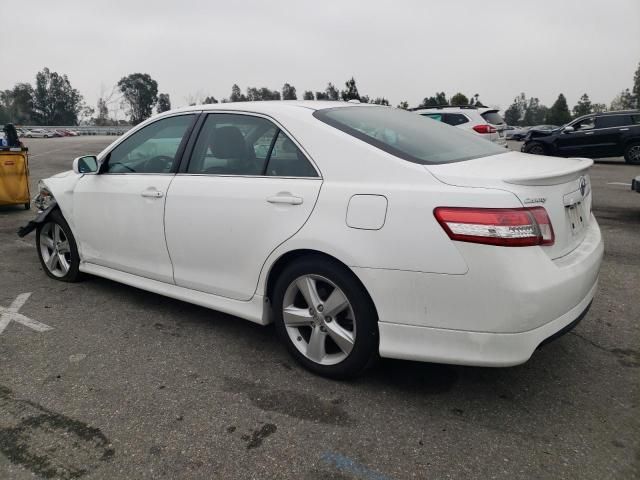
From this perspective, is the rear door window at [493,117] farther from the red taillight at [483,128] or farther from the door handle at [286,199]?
the door handle at [286,199]

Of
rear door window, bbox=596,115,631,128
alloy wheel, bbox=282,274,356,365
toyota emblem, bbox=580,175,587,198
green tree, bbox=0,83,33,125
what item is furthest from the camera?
green tree, bbox=0,83,33,125

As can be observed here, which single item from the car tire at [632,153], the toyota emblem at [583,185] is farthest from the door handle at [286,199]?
the car tire at [632,153]

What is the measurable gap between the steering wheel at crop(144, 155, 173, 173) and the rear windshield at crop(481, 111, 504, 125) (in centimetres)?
1098

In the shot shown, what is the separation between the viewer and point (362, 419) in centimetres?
254

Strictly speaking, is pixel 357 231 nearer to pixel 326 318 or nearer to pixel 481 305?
pixel 326 318

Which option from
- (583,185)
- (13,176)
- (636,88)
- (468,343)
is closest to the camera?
(468,343)

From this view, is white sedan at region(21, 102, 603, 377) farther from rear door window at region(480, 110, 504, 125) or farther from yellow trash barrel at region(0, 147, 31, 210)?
rear door window at region(480, 110, 504, 125)

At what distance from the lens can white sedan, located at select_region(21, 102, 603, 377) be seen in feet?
7.68

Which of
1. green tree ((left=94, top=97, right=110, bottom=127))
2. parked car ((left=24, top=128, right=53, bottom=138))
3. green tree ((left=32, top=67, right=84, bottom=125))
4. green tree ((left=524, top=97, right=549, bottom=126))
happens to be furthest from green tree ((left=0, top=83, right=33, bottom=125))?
green tree ((left=524, top=97, right=549, bottom=126))

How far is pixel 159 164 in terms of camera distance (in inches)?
145

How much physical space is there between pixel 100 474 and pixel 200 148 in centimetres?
206

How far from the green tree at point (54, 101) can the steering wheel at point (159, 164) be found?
4846 inches

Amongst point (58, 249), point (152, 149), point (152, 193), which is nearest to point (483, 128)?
point (152, 149)

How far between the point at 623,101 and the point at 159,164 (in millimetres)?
106581
